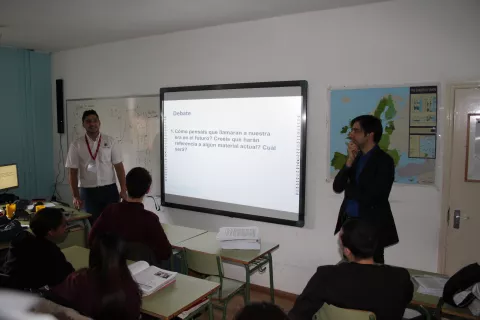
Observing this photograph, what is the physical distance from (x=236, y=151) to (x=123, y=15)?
5.46ft

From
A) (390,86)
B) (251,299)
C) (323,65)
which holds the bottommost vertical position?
(251,299)

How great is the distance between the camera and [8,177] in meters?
4.32

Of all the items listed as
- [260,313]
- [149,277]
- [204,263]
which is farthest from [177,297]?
[260,313]

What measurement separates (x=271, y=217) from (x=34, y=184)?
373 centimetres

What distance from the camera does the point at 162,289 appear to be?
214 cm

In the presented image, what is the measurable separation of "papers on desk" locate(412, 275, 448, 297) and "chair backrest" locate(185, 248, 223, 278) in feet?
4.07

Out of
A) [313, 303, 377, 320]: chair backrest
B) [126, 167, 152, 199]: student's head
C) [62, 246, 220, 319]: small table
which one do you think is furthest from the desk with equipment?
[313, 303, 377, 320]: chair backrest

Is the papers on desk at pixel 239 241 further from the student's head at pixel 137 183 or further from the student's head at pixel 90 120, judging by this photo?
the student's head at pixel 90 120

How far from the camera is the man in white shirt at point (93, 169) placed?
417 centimetres

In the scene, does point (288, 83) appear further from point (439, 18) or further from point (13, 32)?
point (13, 32)

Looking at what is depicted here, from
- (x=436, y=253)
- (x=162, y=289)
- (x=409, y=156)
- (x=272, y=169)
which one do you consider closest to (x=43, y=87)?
(x=272, y=169)

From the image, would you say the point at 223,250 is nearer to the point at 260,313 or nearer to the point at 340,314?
the point at 340,314

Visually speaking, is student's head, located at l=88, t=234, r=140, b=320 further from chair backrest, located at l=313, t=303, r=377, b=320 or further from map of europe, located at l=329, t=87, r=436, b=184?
map of europe, located at l=329, t=87, r=436, b=184

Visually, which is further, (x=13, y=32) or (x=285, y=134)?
(x=13, y=32)
